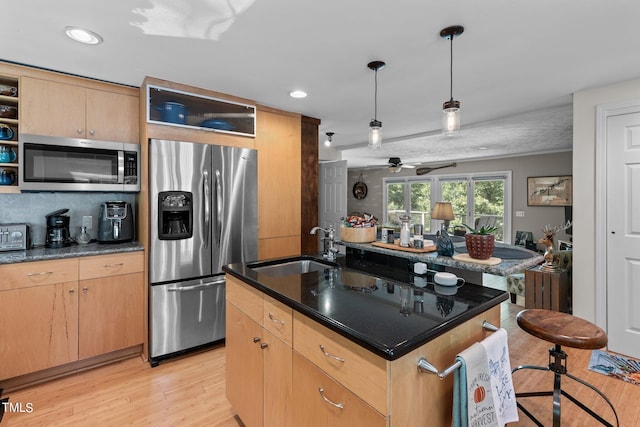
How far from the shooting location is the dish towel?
1.07 metres

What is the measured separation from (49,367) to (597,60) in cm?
456

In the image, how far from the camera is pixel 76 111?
2504 mm

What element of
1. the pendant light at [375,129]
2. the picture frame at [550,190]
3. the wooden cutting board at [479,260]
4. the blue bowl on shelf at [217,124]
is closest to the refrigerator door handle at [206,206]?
the blue bowl on shelf at [217,124]

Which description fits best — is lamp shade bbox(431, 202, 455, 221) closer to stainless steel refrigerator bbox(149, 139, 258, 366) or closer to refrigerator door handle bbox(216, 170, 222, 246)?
stainless steel refrigerator bbox(149, 139, 258, 366)

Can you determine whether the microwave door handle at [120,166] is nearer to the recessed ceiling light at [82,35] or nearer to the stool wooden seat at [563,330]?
the recessed ceiling light at [82,35]

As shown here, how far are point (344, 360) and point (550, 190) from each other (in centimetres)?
670

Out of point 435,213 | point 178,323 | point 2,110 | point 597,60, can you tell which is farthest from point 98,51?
point 597,60

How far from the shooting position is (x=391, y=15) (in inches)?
66.8

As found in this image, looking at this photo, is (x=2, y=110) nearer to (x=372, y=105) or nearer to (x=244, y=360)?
(x=244, y=360)

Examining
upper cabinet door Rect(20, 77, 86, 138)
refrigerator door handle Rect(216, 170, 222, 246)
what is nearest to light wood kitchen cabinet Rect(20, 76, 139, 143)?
upper cabinet door Rect(20, 77, 86, 138)

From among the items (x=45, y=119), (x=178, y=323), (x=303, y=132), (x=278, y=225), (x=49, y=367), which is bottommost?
(x=49, y=367)

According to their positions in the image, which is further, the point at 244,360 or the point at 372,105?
the point at 372,105

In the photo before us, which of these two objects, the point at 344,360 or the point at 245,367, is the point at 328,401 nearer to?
the point at 344,360

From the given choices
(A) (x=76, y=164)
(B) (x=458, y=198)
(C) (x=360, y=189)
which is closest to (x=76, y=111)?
(A) (x=76, y=164)
